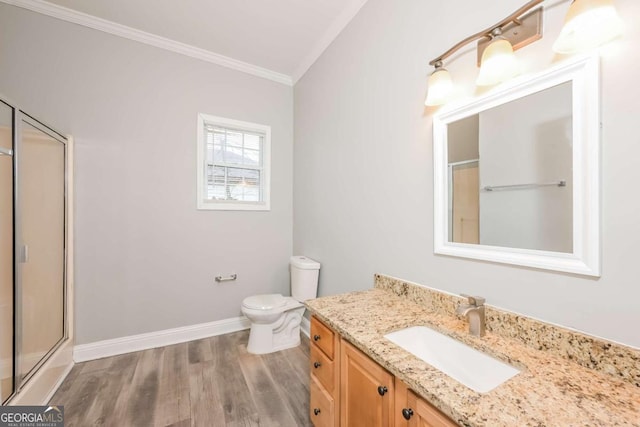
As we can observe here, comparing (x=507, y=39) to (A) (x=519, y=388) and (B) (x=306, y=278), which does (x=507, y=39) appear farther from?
(B) (x=306, y=278)

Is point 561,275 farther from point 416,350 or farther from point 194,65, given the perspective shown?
point 194,65

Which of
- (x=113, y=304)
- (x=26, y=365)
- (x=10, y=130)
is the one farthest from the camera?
(x=113, y=304)

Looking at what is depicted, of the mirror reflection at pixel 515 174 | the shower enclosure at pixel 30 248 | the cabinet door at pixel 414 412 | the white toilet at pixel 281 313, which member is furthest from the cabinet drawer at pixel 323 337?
the shower enclosure at pixel 30 248

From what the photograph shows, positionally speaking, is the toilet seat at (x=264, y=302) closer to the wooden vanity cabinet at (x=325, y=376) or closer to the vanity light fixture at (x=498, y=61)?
the wooden vanity cabinet at (x=325, y=376)

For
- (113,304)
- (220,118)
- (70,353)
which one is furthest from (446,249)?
(70,353)

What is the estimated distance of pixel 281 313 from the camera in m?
2.31

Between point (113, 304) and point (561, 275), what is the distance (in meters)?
3.03

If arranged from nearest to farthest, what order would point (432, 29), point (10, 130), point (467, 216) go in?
point (467, 216), point (432, 29), point (10, 130)

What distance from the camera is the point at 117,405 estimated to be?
5.40 ft

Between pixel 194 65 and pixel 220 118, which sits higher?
pixel 194 65

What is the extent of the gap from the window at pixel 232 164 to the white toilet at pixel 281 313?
90 cm

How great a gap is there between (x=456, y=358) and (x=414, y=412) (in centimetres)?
Result: 37

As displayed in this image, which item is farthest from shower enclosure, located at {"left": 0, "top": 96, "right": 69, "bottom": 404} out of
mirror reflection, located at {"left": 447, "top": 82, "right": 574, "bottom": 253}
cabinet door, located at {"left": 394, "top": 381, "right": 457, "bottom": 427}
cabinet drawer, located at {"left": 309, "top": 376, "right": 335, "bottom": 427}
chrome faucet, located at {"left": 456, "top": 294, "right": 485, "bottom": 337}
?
mirror reflection, located at {"left": 447, "top": 82, "right": 574, "bottom": 253}

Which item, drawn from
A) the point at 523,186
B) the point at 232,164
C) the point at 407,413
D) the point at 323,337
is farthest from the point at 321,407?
the point at 232,164
